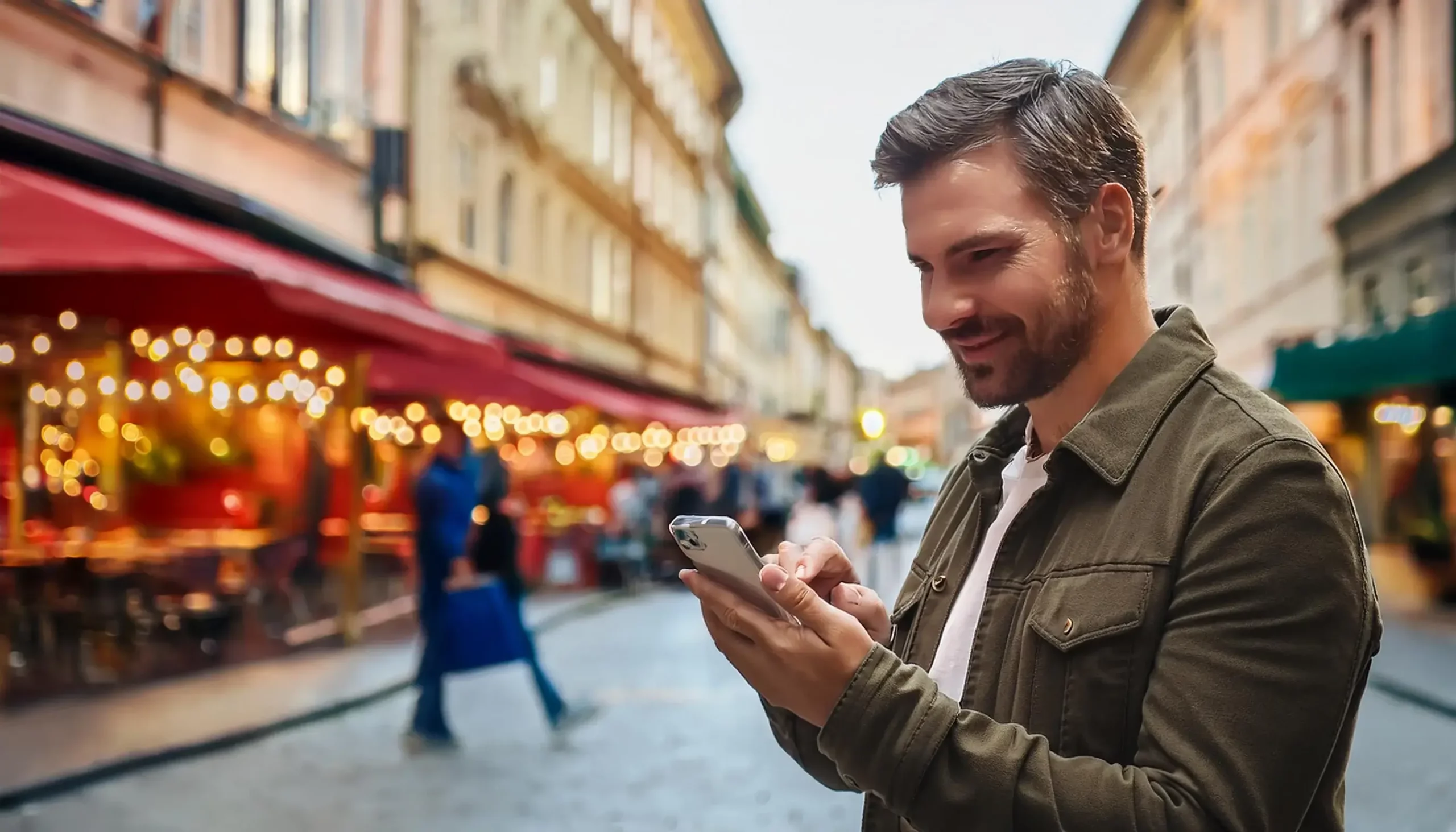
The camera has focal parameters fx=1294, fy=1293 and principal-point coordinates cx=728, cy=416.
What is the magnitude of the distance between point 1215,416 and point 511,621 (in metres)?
7.64

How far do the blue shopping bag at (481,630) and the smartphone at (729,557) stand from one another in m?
7.23

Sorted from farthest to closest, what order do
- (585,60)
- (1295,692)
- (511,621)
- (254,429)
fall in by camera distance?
(585,60)
(254,429)
(511,621)
(1295,692)

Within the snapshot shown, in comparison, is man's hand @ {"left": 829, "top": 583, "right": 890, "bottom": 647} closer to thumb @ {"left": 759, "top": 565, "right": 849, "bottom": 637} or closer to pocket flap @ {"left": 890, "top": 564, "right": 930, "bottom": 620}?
pocket flap @ {"left": 890, "top": 564, "right": 930, "bottom": 620}

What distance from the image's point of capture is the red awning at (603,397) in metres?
16.5

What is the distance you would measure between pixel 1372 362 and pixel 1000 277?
1511 cm

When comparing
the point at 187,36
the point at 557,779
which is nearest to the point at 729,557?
the point at 557,779

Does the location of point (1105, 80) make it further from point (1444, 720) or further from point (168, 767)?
point (1444, 720)

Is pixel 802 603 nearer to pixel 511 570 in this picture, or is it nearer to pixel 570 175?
pixel 511 570

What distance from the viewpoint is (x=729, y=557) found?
150 cm

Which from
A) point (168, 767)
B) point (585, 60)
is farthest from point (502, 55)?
point (168, 767)

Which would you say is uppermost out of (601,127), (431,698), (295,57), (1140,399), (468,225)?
(601,127)

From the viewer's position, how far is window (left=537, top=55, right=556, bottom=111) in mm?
25641

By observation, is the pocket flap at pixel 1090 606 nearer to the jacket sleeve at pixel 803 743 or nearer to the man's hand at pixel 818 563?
the man's hand at pixel 818 563

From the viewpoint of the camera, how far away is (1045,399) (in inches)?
66.2
